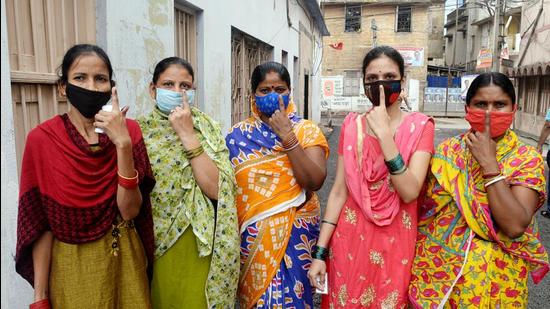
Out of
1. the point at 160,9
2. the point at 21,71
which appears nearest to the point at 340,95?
the point at 160,9

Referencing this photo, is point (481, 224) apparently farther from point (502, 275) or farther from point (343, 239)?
point (343, 239)

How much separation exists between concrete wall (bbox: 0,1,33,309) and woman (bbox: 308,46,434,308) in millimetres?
1518

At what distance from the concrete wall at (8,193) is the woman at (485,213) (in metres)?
1.97

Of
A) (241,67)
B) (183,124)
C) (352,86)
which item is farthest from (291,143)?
(352,86)

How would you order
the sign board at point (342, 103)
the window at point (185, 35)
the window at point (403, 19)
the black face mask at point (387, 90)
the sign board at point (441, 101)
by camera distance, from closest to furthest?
the black face mask at point (387, 90) < the window at point (185, 35) < the sign board at point (441, 101) < the window at point (403, 19) < the sign board at point (342, 103)

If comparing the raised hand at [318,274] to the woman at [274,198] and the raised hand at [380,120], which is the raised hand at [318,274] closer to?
the woman at [274,198]

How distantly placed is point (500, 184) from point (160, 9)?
312cm

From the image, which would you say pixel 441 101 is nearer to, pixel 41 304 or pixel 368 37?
pixel 368 37

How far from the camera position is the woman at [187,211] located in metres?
1.98

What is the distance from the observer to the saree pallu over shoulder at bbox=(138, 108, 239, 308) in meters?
1.98

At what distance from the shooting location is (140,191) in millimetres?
1851

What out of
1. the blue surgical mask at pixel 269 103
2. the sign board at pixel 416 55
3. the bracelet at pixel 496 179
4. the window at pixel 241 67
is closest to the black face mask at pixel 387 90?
the blue surgical mask at pixel 269 103

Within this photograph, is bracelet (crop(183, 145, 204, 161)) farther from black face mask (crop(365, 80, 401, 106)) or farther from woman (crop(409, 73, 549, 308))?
woman (crop(409, 73, 549, 308))

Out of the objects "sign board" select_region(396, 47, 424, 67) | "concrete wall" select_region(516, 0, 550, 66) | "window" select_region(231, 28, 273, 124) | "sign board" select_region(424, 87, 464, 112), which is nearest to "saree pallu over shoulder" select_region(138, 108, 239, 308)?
"window" select_region(231, 28, 273, 124)
